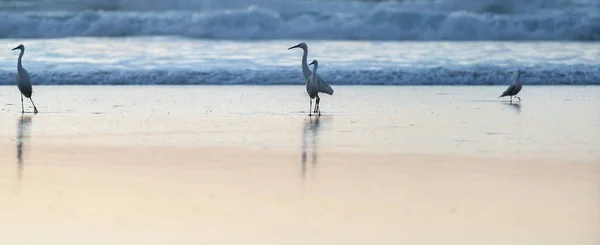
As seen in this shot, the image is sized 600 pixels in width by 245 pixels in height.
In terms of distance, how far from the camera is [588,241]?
5.56 meters

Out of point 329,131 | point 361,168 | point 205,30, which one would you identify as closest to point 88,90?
point 329,131

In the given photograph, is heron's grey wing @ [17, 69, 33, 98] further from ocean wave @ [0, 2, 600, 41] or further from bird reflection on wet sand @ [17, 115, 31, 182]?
ocean wave @ [0, 2, 600, 41]

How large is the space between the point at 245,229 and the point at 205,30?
33485 millimetres

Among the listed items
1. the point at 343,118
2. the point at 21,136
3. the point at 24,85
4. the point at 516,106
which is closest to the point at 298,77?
the point at 516,106

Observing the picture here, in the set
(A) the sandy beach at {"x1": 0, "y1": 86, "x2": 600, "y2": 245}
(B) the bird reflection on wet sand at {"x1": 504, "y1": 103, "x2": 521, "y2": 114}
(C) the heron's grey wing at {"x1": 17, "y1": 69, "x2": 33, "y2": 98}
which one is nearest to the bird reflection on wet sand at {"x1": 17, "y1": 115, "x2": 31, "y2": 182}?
(A) the sandy beach at {"x1": 0, "y1": 86, "x2": 600, "y2": 245}

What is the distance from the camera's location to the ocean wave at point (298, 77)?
2234 cm

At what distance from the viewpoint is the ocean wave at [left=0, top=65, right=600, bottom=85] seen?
22344 mm

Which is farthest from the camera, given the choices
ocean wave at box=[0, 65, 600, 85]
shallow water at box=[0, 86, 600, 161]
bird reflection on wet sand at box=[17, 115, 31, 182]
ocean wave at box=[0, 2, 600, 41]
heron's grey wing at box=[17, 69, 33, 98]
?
ocean wave at box=[0, 2, 600, 41]

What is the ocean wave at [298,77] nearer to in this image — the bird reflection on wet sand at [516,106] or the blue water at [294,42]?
the blue water at [294,42]

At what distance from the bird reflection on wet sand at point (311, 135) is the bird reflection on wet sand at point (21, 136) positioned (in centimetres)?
213

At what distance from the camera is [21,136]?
1084cm

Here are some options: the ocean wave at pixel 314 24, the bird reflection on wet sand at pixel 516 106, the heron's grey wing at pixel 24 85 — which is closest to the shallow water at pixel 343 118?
the bird reflection on wet sand at pixel 516 106

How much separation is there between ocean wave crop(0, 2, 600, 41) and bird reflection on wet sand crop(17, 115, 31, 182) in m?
25.5

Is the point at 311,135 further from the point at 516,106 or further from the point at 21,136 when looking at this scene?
the point at 516,106
